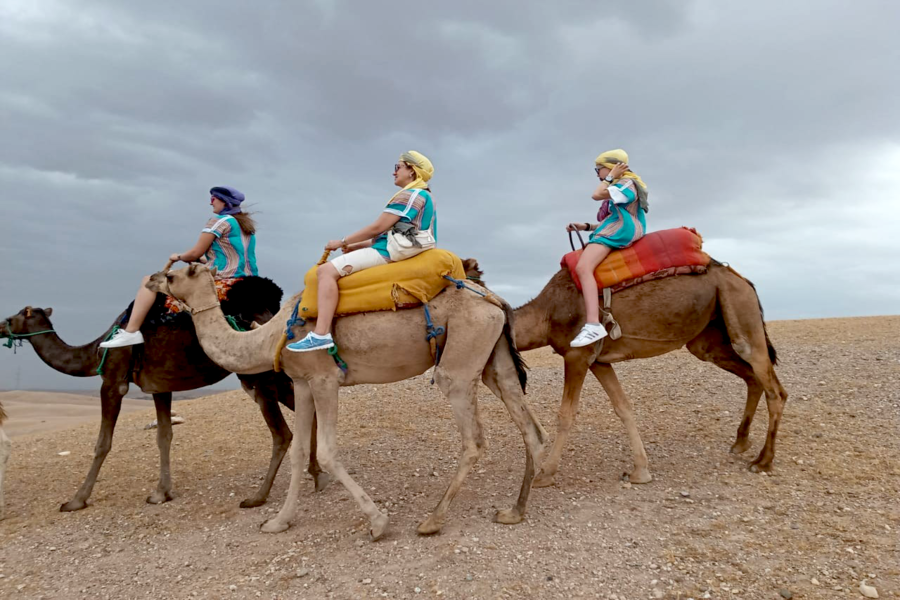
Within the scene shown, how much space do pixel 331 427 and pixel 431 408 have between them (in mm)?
5788

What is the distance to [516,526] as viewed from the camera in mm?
5559

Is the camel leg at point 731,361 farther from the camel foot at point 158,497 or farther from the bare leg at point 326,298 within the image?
the camel foot at point 158,497

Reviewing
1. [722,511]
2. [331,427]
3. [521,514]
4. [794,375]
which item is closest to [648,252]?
[722,511]

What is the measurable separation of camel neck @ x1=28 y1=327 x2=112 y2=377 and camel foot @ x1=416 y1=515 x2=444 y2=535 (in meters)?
4.69

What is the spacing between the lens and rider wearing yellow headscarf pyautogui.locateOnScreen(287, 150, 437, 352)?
5566mm

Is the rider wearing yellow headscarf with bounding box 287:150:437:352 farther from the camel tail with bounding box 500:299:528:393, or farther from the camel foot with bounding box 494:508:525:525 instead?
the camel foot with bounding box 494:508:525:525

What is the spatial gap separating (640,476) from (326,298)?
397 centimetres

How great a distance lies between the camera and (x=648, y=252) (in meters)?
7.09

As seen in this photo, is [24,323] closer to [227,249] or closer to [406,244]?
[227,249]

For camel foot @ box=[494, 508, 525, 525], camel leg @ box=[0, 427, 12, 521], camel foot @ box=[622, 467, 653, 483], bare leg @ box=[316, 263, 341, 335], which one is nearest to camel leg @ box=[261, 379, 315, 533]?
bare leg @ box=[316, 263, 341, 335]

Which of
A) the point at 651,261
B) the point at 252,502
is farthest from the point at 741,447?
the point at 252,502

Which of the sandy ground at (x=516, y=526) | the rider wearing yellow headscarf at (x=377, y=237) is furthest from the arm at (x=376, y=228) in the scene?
the sandy ground at (x=516, y=526)

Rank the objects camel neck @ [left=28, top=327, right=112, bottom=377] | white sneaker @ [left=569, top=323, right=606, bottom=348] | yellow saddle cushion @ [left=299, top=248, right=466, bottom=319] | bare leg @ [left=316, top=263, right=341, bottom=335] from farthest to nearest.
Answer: camel neck @ [left=28, top=327, right=112, bottom=377] → white sneaker @ [left=569, top=323, right=606, bottom=348] → yellow saddle cushion @ [left=299, top=248, right=466, bottom=319] → bare leg @ [left=316, top=263, right=341, bottom=335]

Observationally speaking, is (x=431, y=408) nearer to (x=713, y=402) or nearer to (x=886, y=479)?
(x=713, y=402)
